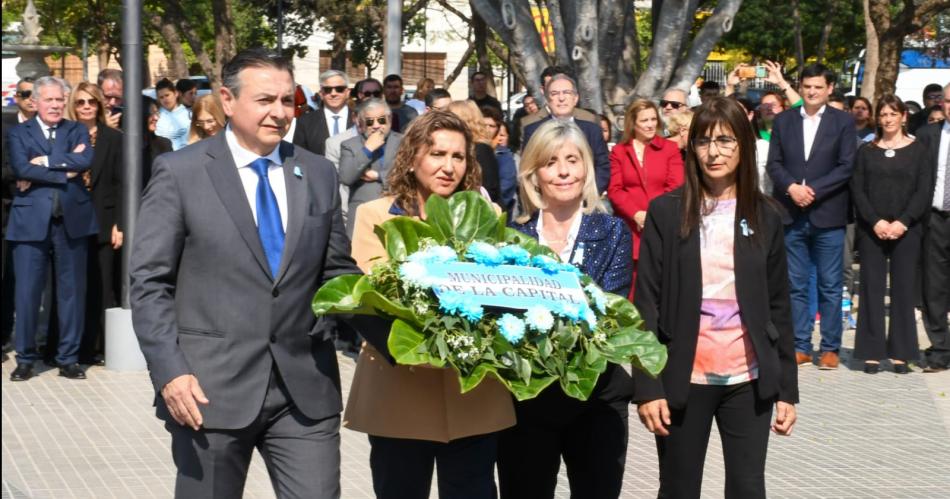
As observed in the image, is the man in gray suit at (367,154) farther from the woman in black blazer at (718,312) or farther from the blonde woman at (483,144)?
the woman in black blazer at (718,312)

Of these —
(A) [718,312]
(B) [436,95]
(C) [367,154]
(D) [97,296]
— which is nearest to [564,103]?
(C) [367,154]

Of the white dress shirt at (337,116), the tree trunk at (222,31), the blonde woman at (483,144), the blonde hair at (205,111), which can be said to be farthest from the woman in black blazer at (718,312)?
the tree trunk at (222,31)

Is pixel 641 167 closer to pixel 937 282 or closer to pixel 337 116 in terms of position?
pixel 937 282

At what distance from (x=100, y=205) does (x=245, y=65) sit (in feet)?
21.4

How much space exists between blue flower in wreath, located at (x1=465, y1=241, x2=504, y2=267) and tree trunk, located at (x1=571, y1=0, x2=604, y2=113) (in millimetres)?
10879

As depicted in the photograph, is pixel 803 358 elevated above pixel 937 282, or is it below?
below

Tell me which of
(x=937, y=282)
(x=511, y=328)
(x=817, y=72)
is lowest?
(x=937, y=282)

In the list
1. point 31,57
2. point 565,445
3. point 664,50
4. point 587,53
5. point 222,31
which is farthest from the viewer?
point 222,31

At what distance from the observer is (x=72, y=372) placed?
403 inches

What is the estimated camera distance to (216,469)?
4.46 meters

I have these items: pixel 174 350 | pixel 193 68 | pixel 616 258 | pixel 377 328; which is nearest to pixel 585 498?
pixel 616 258

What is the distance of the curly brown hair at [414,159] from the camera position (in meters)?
5.22

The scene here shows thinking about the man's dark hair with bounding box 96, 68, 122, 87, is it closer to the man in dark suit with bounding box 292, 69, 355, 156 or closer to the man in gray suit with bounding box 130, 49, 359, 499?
the man in dark suit with bounding box 292, 69, 355, 156

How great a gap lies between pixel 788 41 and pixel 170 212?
169 ft
